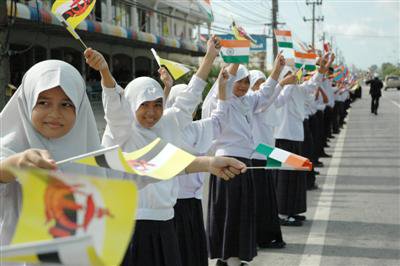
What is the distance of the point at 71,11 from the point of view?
3.64m

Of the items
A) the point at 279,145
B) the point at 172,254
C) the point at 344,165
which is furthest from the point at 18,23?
the point at 172,254

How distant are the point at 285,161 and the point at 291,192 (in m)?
3.89

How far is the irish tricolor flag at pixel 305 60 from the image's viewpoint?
8625 mm

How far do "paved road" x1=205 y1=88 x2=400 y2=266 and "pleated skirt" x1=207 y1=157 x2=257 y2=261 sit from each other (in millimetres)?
333

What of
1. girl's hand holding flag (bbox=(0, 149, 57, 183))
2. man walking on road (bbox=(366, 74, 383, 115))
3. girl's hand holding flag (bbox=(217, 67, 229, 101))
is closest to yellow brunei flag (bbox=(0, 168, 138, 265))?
girl's hand holding flag (bbox=(0, 149, 57, 183))

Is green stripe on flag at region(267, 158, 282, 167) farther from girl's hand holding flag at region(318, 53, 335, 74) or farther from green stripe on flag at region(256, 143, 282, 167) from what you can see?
girl's hand holding flag at region(318, 53, 335, 74)

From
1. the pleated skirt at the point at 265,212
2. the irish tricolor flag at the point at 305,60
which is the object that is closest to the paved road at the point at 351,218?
the pleated skirt at the point at 265,212

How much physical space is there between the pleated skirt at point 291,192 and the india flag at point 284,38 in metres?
2.50

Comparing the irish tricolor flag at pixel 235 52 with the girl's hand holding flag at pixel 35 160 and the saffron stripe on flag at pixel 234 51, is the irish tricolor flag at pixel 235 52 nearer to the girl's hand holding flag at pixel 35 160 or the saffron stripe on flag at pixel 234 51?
the saffron stripe on flag at pixel 234 51

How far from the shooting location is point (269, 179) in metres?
5.67

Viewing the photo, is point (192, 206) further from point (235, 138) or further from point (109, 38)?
point (109, 38)

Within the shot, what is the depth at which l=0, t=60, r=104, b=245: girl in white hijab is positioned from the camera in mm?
2113

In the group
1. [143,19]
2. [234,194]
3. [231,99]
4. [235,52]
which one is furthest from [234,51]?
[143,19]

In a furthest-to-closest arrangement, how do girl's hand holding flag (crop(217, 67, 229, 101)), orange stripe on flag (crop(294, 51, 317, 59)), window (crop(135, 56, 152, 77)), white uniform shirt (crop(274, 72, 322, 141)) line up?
1. window (crop(135, 56, 152, 77))
2. orange stripe on flag (crop(294, 51, 317, 59))
3. white uniform shirt (crop(274, 72, 322, 141))
4. girl's hand holding flag (crop(217, 67, 229, 101))
